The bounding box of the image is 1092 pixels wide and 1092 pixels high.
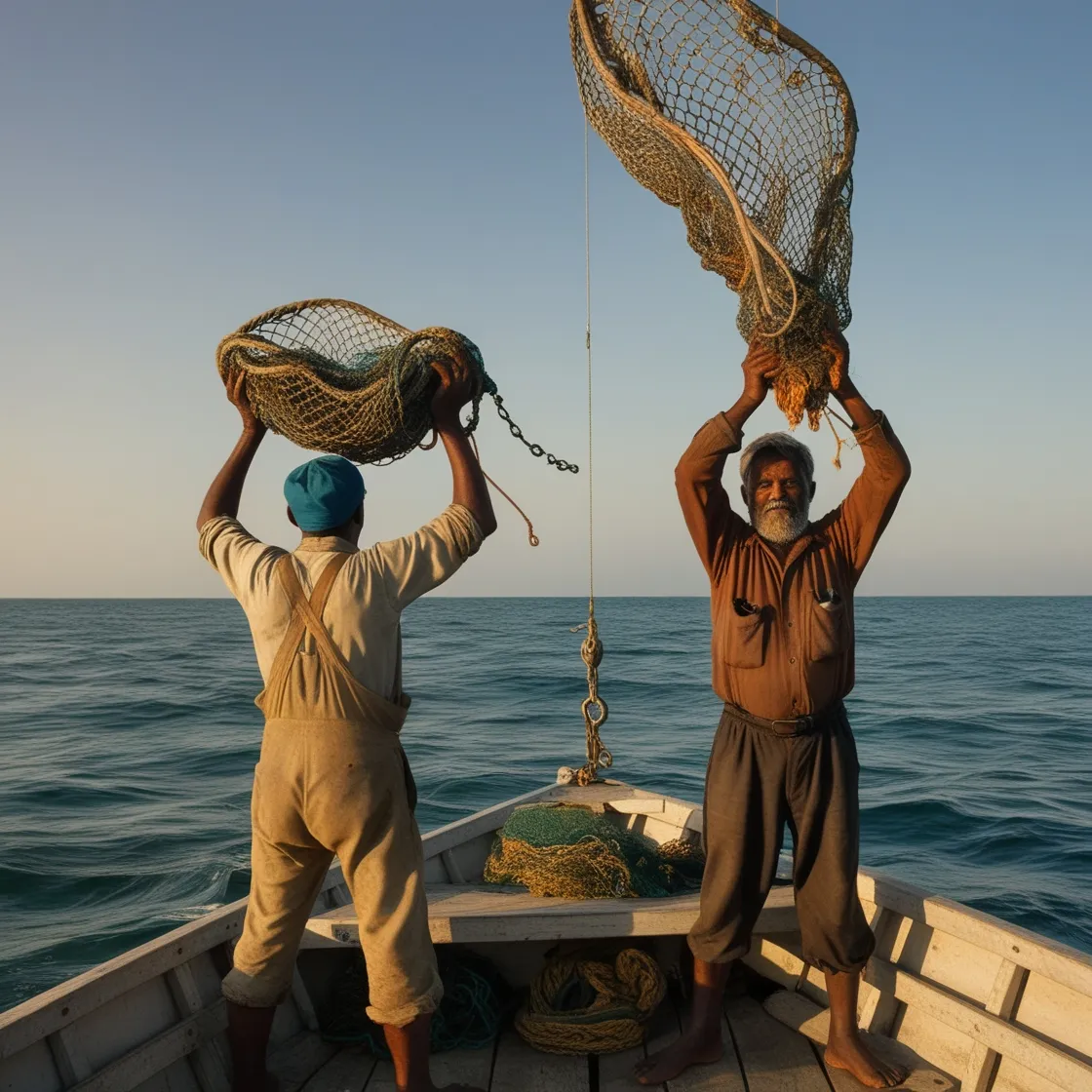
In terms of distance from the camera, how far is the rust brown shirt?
336 cm

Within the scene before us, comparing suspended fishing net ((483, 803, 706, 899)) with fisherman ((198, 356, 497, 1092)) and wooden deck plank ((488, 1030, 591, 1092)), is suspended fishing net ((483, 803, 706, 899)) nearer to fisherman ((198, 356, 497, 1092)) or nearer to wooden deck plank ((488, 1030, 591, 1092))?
wooden deck plank ((488, 1030, 591, 1092))

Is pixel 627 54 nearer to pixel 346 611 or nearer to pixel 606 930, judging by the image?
pixel 346 611

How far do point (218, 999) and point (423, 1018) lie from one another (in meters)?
1.06

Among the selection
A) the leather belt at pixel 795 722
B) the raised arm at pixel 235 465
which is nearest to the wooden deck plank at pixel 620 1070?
the leather belt at pixel 795 722

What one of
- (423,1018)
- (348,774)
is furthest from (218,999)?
(348,774)

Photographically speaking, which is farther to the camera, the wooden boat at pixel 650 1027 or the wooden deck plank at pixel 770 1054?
the wooden deck plank at pixel 770 1054

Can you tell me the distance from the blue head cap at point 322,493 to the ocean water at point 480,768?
6009 millimetres

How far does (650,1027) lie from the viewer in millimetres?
3795

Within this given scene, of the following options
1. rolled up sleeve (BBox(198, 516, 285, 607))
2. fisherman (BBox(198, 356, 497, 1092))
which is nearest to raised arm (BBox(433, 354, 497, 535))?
fisherman (BBox(198, 356, 497, 1092))

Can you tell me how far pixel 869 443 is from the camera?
338 centimetres

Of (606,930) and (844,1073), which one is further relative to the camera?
(606,930)

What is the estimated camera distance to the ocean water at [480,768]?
352 inches

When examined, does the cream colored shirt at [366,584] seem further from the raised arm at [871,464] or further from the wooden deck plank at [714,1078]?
the wooden deck plank at [714,1078]

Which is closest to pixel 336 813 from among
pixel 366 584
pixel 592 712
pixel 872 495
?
pixel 366 584
